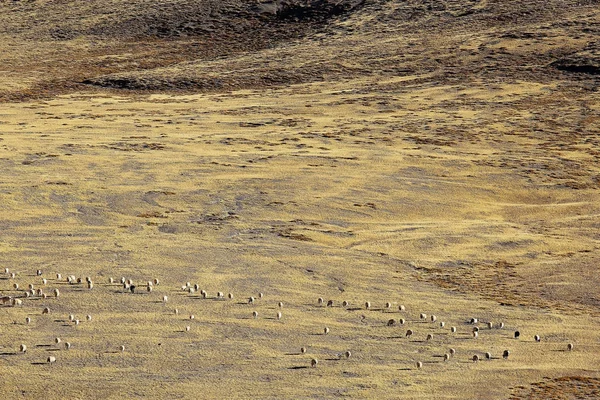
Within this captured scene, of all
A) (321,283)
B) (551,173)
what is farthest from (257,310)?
(551,173)

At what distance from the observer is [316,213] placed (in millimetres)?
20656

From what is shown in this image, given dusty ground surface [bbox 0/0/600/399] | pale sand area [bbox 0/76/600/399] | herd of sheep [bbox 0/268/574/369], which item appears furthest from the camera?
herd of sheep [bbox 0/268/574/369]

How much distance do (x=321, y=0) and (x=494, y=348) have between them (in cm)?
4525

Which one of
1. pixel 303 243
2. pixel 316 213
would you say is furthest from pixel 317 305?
pixel 316 213

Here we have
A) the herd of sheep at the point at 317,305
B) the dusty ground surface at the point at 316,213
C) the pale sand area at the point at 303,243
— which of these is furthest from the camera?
the herd of sheep at the point at 317,305

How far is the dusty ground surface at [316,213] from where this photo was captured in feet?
39.5

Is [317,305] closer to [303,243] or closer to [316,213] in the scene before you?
[303,243]

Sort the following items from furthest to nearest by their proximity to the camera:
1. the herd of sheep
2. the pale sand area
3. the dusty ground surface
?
the herd of sheep < the dusty ground surface < the pale sand area

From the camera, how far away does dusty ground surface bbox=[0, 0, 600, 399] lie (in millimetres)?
12031

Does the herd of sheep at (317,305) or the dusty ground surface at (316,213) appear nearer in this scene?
the dusty ground surface at (316,213)

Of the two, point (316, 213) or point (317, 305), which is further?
point (316, 213)

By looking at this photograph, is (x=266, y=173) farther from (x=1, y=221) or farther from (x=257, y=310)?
(x=257, y=310)

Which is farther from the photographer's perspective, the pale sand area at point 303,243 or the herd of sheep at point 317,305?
the herd of sheep at point 317,305

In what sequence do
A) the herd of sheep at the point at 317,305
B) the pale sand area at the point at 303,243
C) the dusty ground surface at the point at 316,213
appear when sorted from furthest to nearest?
the herd of sheep at the point at 317,305
the dusty ground surface at the point at 316,213
the pale sand area at the point at 303,243
